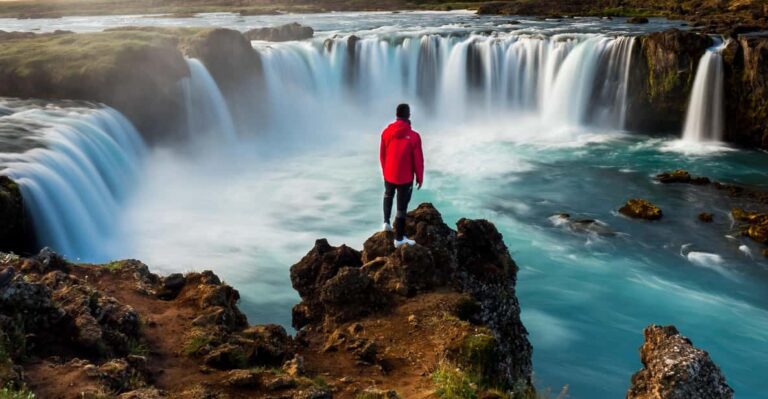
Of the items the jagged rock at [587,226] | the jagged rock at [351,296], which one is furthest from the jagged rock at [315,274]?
the jagged rock at [587,226]

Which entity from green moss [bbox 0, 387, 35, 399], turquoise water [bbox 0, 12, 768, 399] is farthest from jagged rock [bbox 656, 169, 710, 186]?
green moss [bbox 0, 387, 35, 399]

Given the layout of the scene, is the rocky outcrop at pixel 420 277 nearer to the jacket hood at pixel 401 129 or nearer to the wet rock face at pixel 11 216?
the jacket hood at pixel 401 129

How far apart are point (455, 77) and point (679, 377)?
32.0 m

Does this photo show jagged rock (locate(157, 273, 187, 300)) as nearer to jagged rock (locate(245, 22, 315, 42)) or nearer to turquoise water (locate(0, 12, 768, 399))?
turquoise water (locate(0, 12, 768, 399))

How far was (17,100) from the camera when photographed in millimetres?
23844

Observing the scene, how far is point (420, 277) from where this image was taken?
9.60 m

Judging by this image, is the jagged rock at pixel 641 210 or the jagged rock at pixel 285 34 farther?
the jagged rock at pixel 285 34

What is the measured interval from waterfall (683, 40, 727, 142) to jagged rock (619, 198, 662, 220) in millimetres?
11962

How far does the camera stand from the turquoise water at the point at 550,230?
46.4 feet

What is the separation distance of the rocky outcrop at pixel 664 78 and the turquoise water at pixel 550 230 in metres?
1.46

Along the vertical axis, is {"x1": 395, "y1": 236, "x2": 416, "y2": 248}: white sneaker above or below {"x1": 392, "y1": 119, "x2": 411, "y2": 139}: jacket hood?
below

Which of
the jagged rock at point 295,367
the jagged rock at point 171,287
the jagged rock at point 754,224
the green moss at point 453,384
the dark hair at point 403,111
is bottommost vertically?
the jagged rock at point 754,224

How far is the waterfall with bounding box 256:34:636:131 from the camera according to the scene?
3384cm

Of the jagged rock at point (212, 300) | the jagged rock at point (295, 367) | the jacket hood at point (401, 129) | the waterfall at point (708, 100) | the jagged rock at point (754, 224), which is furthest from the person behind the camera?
the waterfall at point (708, 100)
